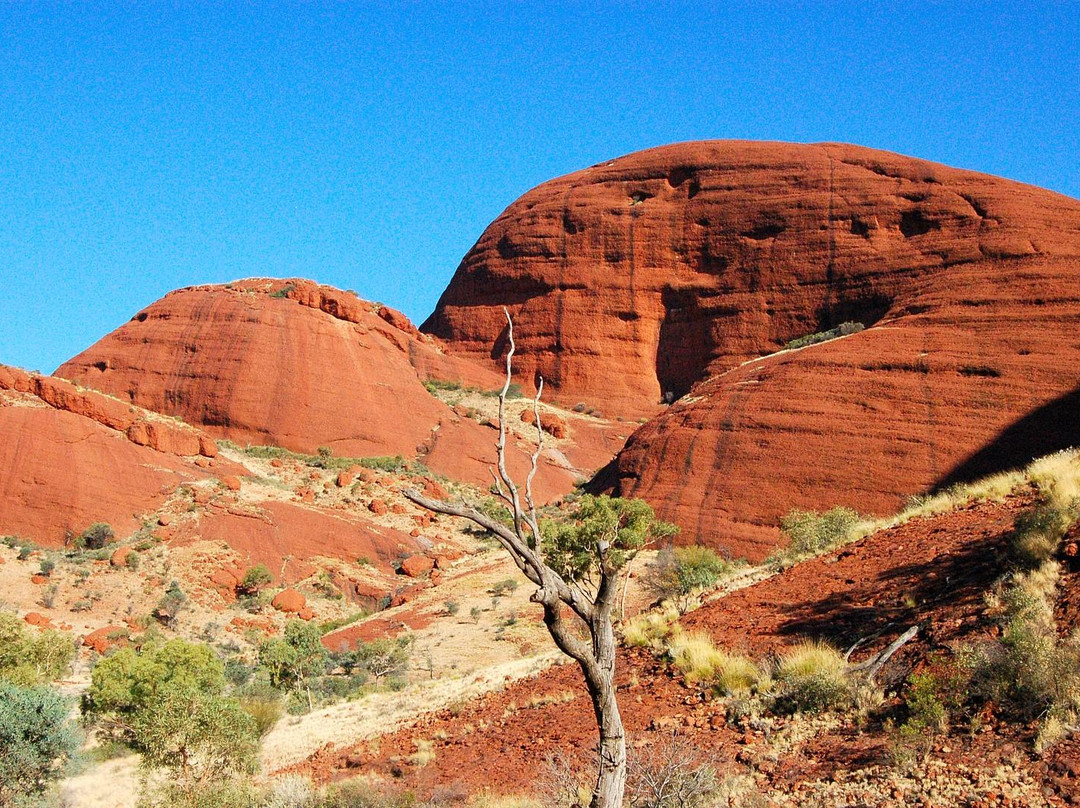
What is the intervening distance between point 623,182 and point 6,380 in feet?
149

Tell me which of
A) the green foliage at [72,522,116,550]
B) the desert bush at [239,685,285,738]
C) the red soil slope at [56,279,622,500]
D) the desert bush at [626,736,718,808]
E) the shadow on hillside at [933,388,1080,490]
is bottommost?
the desert bush at [239,685,285,738]

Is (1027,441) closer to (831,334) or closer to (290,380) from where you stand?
(831,334)

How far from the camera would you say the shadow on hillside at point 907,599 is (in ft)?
33.1

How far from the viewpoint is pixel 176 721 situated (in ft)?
39.8

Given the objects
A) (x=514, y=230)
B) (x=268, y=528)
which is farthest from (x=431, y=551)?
(x=514, y=230)

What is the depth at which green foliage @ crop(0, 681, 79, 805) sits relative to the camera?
11.7 m

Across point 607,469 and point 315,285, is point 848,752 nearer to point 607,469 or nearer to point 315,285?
point 607,469

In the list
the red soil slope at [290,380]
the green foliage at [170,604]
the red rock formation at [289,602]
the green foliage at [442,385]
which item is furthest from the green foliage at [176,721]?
the green foliage at [442,385]

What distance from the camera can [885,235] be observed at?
186 feet

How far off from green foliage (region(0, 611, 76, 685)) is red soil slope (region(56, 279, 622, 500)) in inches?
1147

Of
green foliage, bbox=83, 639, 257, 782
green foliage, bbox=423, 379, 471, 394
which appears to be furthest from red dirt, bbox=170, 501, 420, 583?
green foliage, bbox=423, 379, 471, 394

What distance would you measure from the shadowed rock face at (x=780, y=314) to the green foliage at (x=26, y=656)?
19.6 meters

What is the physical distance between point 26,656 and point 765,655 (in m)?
15.2

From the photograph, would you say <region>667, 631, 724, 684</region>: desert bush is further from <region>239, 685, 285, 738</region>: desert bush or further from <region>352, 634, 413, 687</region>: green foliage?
<region>352, 634, 413, 687</region>: green foliage
